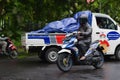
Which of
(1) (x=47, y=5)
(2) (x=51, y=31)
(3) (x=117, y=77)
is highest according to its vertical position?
(1) (x=47, y=5)

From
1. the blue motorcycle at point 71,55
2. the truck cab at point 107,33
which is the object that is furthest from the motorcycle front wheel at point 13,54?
the blue motorcycle at point 71,55

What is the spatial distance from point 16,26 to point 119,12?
796 centimetres

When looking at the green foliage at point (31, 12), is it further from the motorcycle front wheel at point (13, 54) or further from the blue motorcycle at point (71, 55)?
the blue motorcycle at point (71, 55)

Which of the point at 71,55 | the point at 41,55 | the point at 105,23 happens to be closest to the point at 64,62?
the point at 71,55

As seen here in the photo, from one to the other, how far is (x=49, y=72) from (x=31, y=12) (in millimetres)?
5341

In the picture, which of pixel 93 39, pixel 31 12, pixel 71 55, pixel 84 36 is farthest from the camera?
pixel 31 12

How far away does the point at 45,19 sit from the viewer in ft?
64.6

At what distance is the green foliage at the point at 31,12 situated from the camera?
16438 mm

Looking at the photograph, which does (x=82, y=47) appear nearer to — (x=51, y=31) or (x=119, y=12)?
(x=51, y=31)

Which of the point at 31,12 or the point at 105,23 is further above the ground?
the point at 31,12

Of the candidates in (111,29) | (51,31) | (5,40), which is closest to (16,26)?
(5,40)

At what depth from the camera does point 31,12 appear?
58.9ft

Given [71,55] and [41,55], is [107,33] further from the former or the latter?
[71,55]

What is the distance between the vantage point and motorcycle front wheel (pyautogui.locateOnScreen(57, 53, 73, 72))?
43.5 ft
